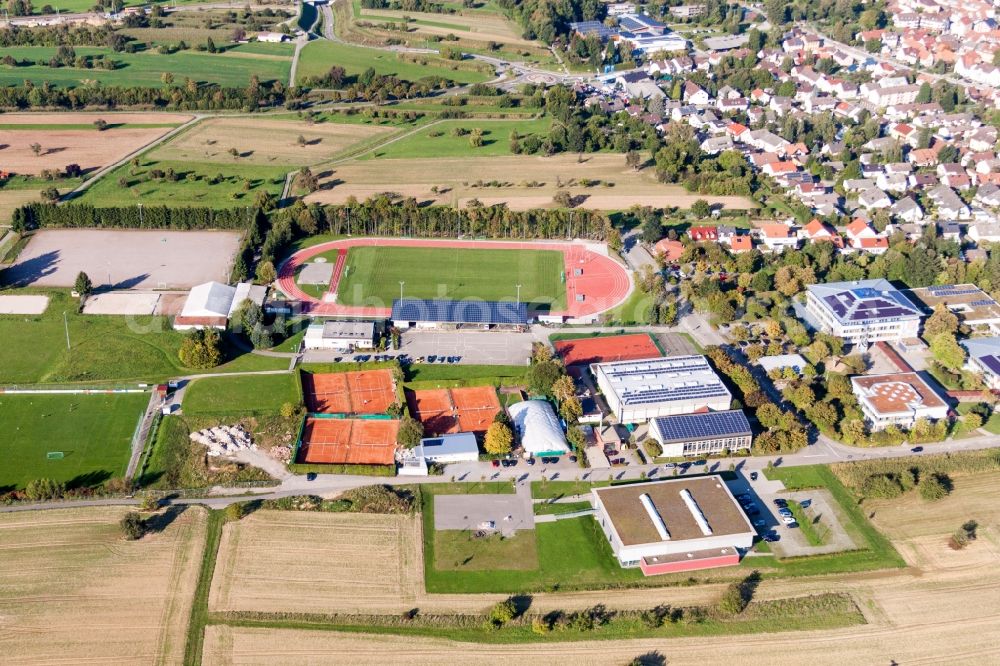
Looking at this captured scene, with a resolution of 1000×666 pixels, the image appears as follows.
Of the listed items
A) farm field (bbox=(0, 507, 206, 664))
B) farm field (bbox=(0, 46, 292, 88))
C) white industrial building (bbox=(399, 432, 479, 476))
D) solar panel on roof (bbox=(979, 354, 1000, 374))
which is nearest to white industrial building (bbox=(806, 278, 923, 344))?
solar panel on roof (bbox=(979, 354, 1000, 374))

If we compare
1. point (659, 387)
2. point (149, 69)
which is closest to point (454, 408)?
point (659, 387)

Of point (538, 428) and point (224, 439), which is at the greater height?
point (538, 428)

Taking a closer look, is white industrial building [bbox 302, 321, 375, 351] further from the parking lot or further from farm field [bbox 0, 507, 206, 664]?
the parking lot

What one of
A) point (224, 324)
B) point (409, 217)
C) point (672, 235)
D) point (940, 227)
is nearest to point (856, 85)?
point (940, 227)

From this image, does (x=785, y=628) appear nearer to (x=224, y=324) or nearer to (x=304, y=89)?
(x=224, y=324)

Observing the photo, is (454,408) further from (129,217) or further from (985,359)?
(129,217)

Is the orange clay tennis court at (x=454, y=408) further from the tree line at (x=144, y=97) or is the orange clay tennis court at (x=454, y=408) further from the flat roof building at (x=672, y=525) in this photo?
the tree line at (x=144, y=97)

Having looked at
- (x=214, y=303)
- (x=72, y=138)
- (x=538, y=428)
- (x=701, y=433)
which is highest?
(x=72, y=138)
